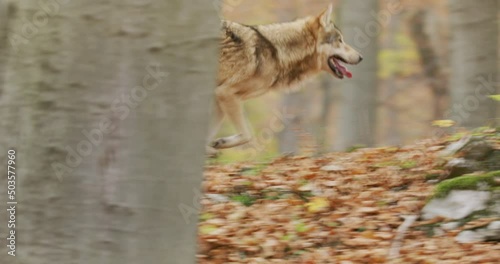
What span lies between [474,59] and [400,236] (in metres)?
4.08

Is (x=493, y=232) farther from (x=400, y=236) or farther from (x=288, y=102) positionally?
(x=288, y=102)

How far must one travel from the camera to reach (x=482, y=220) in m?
5.56

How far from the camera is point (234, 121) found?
10.1 meters

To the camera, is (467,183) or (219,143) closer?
(467,183)

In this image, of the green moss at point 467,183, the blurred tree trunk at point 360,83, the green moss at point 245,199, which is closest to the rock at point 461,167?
the green moss at point 467,183

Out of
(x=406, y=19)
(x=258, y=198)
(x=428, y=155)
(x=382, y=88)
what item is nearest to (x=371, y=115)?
(x=428, y=155)

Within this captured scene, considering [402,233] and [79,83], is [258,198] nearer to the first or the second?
[402,233]

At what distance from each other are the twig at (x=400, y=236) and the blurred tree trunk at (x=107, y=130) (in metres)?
2.50

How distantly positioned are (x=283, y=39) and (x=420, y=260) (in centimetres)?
602

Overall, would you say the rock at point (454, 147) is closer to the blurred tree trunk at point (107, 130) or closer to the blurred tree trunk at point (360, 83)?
the blurred tree trunk at point (107, 130)

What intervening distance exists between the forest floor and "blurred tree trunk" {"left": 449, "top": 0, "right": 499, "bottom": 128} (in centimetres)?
112

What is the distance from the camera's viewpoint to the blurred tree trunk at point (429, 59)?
2050 cm

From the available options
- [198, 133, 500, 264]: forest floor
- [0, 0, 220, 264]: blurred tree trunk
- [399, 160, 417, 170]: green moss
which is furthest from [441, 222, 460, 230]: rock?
[0, 0, 220, 264]: blurred tree trunk

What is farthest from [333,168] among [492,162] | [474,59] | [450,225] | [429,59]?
[429,59]
